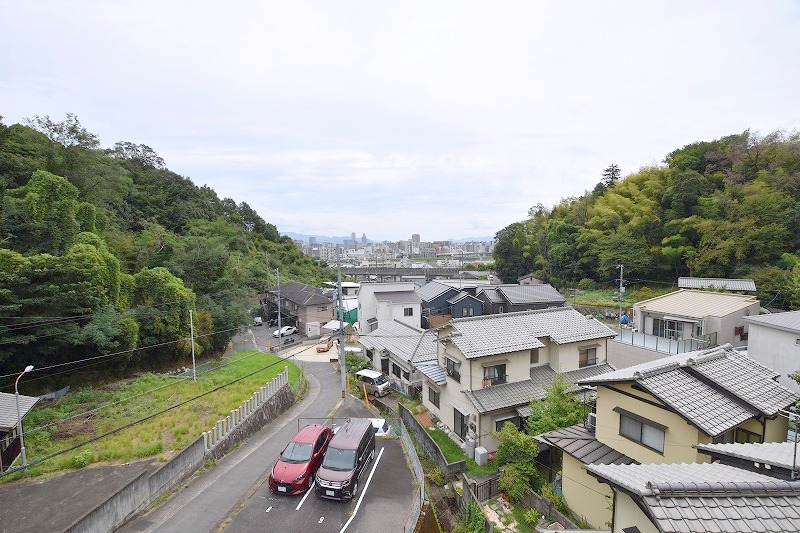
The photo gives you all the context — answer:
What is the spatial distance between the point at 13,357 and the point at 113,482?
39.1 feet

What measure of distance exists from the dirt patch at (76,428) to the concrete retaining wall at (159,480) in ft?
17.0

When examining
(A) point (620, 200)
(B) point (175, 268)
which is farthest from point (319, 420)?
(A) point (620, 200)

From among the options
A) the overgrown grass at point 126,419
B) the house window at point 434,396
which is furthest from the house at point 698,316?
the overgrown grass at point 126,419

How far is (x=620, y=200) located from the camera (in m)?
42.2

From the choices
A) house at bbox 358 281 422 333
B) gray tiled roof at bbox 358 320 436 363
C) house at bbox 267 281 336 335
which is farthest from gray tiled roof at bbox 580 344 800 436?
house at bbox 267 281 336 335

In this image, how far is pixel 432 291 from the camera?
39.5 metres

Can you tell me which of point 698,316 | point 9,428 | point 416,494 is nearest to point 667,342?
point 698,316

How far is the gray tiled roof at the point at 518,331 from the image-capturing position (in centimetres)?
1606

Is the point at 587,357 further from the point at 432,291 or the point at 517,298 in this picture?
the point at 432,291

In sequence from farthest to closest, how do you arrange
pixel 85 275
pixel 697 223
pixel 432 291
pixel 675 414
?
pixel 432 291 < pixel 697 223 < pixel 85 275 < pixel 675 414

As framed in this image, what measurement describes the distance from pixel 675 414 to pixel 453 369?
8.49 metres

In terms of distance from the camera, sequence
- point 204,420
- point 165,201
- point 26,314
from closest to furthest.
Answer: point 204,420 < point 26,314 < point 165,201

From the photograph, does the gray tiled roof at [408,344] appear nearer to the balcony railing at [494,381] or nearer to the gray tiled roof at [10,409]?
the balcony railing at [494,381]

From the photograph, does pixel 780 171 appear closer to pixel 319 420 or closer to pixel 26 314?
pixel 319 420
